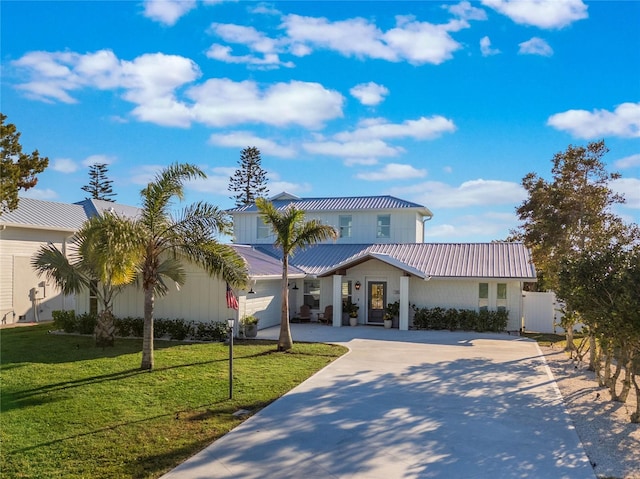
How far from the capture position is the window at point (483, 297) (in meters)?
21.4

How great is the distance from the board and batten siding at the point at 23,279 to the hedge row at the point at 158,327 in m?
4.31

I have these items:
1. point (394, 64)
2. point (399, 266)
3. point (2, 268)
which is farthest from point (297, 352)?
point (2, 268)

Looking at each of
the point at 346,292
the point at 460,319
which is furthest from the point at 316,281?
the point at 460,319

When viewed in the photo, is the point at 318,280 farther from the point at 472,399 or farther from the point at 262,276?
the point at 472,399

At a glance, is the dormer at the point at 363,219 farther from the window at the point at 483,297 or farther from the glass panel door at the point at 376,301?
the window at the point at 483,297

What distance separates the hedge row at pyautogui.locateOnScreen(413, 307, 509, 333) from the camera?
2078 centimetres

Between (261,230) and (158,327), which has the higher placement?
(261,230)

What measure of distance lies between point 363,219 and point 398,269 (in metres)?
6.48

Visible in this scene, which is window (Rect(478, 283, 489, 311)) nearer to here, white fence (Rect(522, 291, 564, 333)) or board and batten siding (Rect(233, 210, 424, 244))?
white fence (Rect(522, 291, 564, 333))

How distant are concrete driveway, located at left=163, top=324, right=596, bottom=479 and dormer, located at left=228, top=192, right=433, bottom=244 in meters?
14.3

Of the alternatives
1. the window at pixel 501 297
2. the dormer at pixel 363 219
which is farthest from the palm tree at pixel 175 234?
the dormer at pixel 363 219

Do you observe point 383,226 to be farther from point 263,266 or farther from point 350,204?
point 263,266

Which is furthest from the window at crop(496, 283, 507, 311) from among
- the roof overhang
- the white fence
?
the roof overhang

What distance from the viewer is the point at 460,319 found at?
21.2 meters
